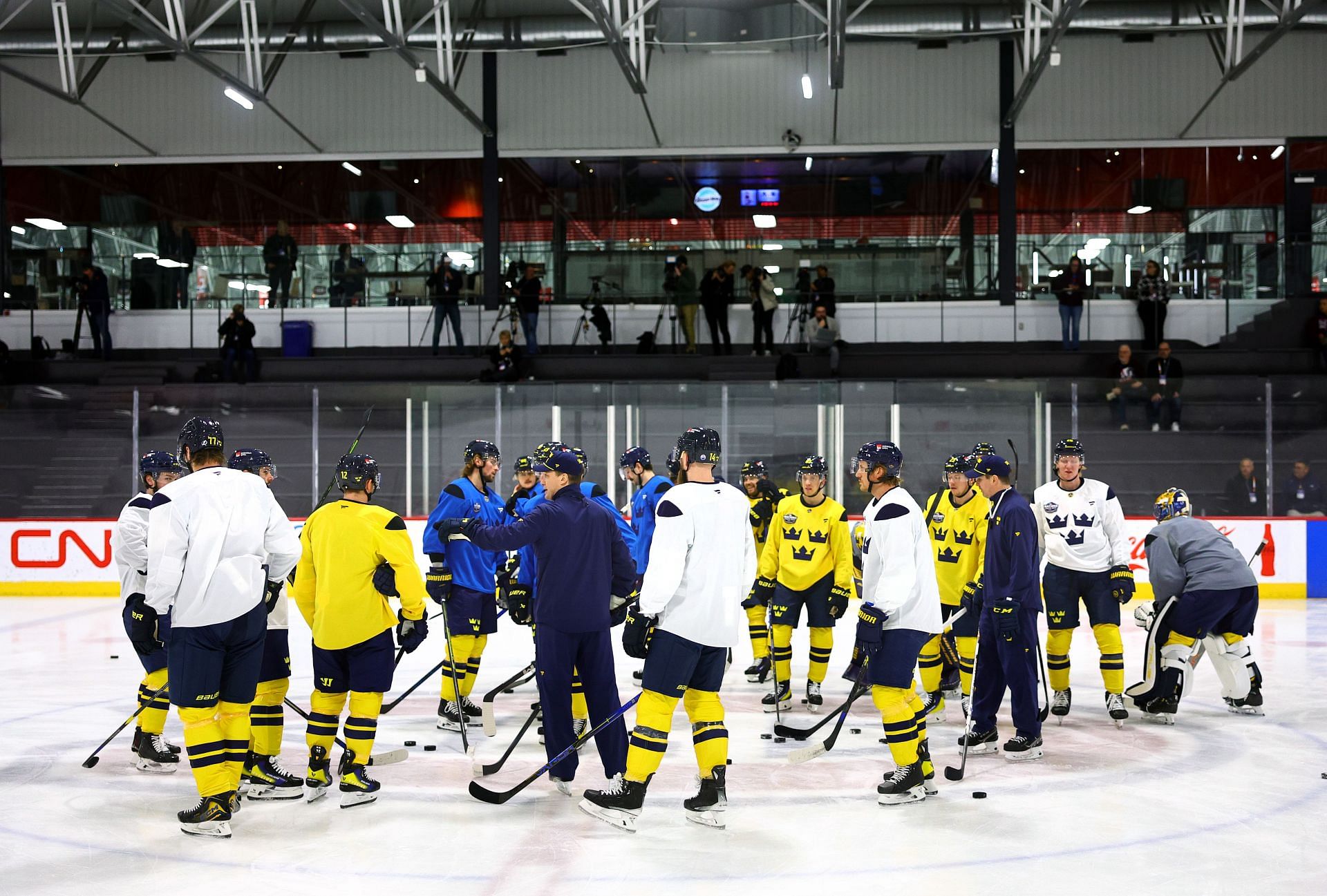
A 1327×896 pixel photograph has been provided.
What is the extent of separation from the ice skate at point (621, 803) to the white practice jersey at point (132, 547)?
2.28 meters

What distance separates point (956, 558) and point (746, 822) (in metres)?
2.44

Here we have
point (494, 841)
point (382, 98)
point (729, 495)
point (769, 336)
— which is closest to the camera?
point (494, 841)

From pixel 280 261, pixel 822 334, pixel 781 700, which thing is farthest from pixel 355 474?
pixel 280 261

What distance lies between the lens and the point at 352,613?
16.6ft

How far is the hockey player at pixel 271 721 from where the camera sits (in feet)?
17.2

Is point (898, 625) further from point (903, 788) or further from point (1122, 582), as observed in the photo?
point (1122, 582)

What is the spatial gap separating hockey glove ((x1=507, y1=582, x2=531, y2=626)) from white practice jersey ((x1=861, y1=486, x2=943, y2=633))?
61.2 inches

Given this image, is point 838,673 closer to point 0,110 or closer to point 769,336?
point 769,336

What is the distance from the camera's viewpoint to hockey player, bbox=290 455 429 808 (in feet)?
16.6

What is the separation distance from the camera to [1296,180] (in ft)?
61.8

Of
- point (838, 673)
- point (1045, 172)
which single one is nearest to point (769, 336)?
point (1045, 172)

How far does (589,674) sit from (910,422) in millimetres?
7921

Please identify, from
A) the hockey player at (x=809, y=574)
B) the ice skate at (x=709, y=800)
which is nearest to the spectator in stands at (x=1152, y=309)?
the hockey player at (x=809, y=574)

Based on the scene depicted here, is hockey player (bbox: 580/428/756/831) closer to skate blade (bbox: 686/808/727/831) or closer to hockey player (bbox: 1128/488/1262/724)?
skate blade (bbox: 686/808/727/831)
